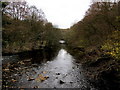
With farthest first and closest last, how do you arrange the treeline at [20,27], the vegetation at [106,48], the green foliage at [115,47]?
the treeline at [20,27] < the vegetation at [106,48] < the green foliage at [115,47]

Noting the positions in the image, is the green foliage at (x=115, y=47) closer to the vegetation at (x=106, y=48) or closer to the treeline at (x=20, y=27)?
the vegetation at (x=106, y=48)

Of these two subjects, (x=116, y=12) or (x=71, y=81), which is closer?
(x=71, y=81)

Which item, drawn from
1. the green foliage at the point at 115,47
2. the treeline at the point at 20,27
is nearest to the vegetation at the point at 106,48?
the green foliage at the point at 115,47

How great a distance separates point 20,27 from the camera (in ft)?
86.1

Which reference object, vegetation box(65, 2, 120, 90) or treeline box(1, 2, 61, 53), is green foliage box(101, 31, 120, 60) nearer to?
vegetation box(65, 2, 120, 90)

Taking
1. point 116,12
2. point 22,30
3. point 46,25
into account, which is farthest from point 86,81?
point 46,25

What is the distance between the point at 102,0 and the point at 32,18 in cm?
2177

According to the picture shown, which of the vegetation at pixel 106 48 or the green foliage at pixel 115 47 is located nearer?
the green foliage at pixel 115 47

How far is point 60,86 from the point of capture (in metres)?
10.1

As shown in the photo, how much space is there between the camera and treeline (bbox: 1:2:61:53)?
24734mm

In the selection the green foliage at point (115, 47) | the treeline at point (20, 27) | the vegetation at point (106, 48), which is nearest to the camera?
the green foliage at point (115, 47)

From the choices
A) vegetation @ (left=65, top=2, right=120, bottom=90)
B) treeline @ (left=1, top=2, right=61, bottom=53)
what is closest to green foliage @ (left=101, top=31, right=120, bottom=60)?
vegetation @ (left=65, top=2, right=120, bottom=90)

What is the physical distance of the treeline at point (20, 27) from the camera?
24.7m

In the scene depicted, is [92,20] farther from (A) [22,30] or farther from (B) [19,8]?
(B) [19,8]
